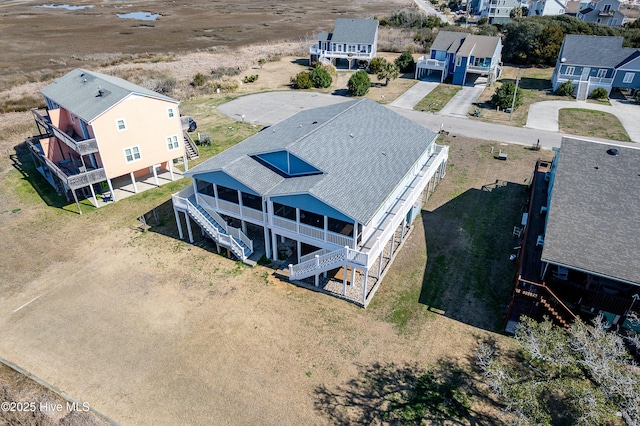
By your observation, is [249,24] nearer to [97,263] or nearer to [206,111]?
[206,111]

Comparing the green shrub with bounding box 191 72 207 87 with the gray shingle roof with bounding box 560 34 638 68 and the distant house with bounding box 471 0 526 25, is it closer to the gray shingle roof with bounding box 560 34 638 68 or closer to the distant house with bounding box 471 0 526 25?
the gray shingle roof with bounding box 560 34 638 68

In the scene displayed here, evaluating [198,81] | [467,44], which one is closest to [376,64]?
[467,44]

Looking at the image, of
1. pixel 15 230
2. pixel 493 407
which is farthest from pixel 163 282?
pixel 493 407

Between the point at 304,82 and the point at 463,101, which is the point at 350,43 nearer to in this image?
the point at 304,82

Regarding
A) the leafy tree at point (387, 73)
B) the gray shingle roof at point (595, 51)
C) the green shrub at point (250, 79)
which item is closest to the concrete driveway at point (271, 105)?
the green shrub at point (250, 79)

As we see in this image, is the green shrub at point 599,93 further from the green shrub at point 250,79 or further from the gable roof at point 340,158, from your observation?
the green shrub at point 250,79

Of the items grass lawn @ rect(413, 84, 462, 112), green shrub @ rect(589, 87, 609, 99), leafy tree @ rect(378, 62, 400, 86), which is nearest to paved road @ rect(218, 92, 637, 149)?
grass lawn @ rect(413, 84, 462, 112)
